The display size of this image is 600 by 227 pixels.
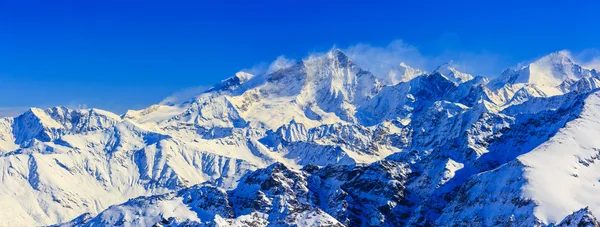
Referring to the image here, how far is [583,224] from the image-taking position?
656ft
